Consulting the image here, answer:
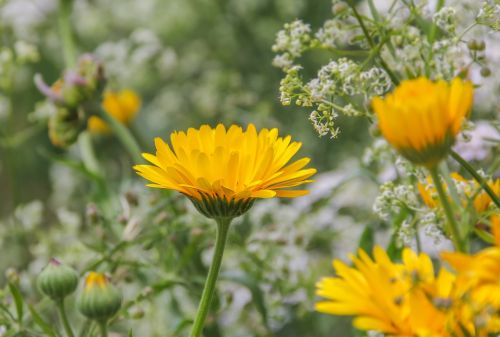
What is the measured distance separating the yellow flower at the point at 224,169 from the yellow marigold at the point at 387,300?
88mm

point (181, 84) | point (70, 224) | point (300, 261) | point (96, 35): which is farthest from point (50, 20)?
point (300, 261)

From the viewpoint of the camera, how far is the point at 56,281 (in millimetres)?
594

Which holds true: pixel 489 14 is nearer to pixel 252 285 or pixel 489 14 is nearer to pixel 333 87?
pixel 333 87

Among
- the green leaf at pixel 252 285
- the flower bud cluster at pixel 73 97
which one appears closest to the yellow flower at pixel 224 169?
the green leaf at pixel 252 285

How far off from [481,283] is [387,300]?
5 centimetres

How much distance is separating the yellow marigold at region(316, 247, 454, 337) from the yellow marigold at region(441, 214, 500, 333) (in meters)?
0.01

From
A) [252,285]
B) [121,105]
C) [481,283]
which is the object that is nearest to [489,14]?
[481,283]

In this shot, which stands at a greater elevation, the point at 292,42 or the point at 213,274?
the point at 292,42

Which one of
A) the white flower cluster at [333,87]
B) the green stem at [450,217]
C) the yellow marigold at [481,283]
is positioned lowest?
the yellow marigold at [481,283]

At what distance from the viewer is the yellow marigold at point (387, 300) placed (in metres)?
0.39

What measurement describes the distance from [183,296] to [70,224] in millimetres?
179

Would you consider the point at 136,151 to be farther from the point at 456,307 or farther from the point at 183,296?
the point at 456,307

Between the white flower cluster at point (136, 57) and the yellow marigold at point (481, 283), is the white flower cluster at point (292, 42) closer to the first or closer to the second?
the yellow marigold at point (481, 283)

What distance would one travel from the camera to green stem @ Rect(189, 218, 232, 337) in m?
0.51
